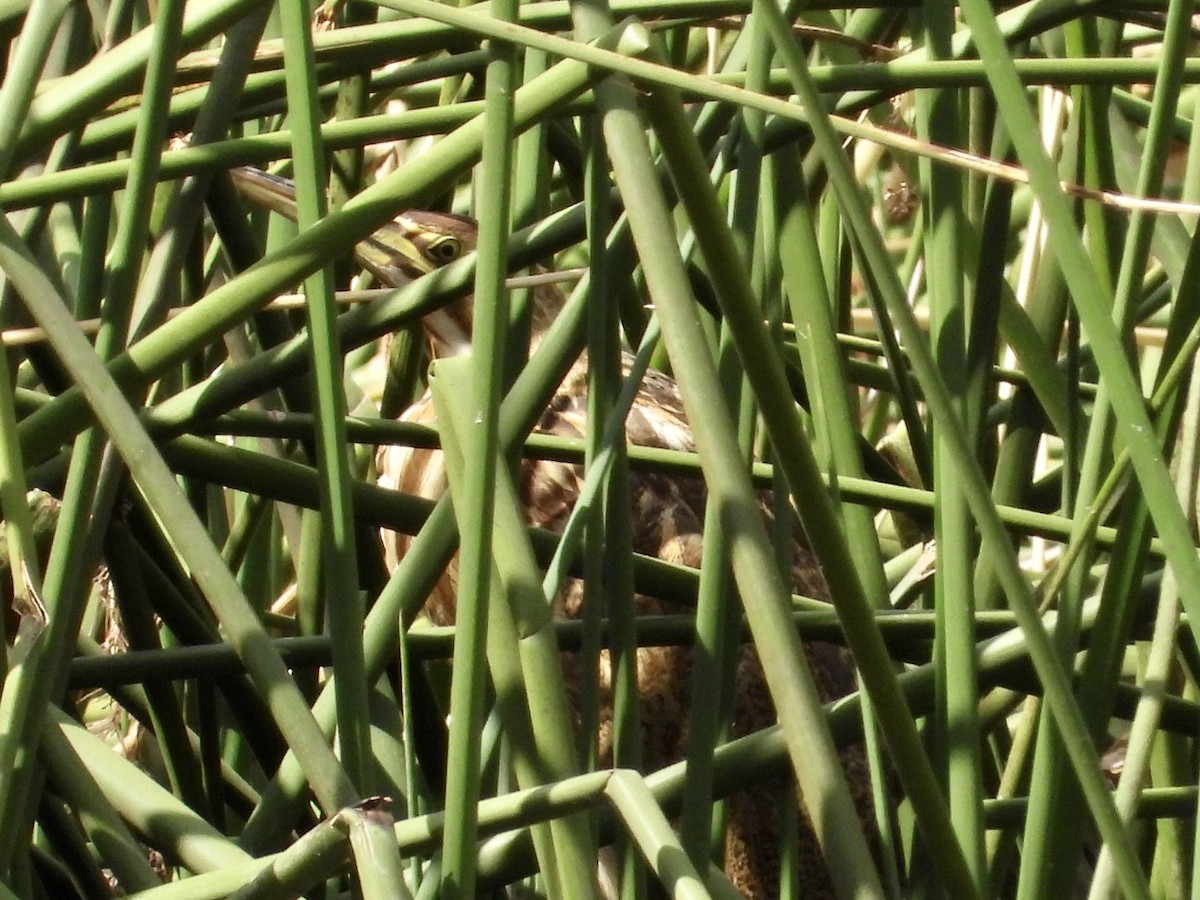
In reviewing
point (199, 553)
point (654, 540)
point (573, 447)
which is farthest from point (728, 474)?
point (654, 540)

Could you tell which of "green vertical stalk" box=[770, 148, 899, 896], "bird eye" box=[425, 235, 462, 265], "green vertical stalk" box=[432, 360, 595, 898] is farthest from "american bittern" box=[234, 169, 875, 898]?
"green vertical stalk" box=[432, 360, 595, 898]

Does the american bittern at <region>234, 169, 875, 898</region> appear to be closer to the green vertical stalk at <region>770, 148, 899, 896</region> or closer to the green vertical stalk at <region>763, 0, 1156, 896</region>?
the green vertical stalk at <region>770, 148, 899, 896</region>

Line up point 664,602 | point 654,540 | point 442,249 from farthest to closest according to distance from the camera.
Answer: point 442,249 → point 654,540 → point 664,602

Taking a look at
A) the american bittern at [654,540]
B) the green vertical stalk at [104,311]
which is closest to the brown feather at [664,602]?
the american bittern at [654,540]

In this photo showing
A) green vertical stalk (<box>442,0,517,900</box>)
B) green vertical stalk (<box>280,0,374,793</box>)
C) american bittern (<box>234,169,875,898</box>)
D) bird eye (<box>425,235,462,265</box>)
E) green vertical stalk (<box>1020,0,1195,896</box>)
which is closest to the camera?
green vertical stalk (<box>442,0,517,900</box>)

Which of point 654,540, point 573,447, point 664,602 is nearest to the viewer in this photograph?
point 573,447

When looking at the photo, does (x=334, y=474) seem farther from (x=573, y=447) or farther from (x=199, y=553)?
(x=573, y=447)

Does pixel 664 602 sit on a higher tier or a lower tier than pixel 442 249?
lower
